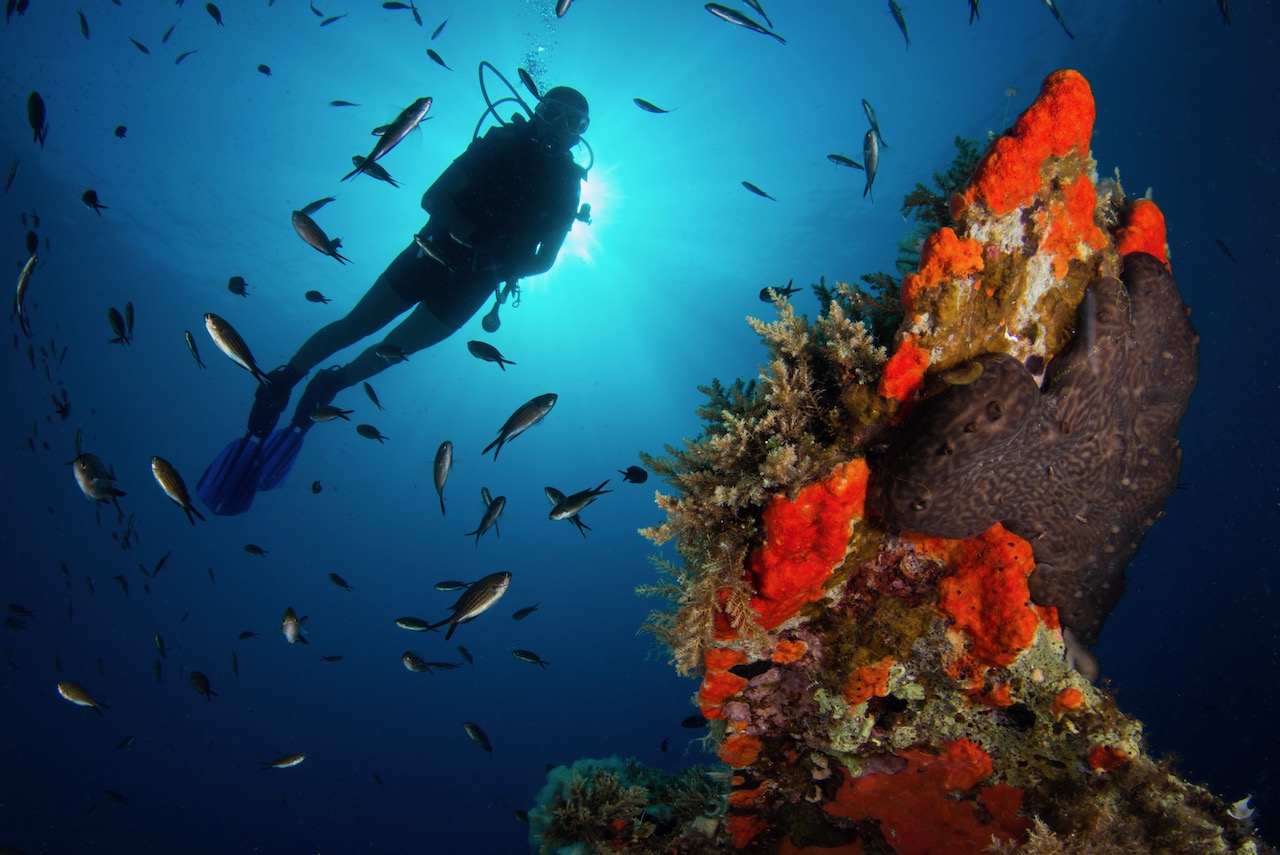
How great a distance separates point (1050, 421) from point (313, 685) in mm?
58343

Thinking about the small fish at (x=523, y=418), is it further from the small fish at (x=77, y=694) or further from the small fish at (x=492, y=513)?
the small fish at (x=77, y=694)

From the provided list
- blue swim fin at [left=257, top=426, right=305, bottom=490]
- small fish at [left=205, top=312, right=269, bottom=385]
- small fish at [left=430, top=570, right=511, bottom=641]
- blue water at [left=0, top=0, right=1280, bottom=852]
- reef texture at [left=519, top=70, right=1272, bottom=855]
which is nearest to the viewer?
reef texture at [left=519, top=70, right=1272, bottom=855]

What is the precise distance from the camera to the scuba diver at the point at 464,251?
8.07m

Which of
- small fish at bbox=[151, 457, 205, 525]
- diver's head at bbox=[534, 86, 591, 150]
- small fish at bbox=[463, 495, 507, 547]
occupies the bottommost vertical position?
small fish at bbox=[151, 457, 205, 525]

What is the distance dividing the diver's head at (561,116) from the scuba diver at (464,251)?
16mm

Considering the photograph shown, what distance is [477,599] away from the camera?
376 cm

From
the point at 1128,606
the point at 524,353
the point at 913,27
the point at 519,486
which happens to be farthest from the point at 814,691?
the point at 519,486

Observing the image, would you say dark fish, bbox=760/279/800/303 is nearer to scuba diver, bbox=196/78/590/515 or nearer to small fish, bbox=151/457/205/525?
small fish, bbox=151/457/205/525

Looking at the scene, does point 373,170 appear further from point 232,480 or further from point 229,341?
point 232,480

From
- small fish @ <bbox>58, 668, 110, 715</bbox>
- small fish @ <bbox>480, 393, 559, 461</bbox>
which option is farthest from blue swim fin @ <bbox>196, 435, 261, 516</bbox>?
small fish @ <bbox>480, 393, 559, 461</bbox>

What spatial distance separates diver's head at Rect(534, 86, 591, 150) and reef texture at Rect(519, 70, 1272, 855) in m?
6.28

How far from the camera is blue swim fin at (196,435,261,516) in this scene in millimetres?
7805

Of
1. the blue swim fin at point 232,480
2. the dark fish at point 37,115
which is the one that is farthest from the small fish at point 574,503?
the blue swim fin at point 232,480

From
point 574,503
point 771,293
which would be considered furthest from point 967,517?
point 574,503
